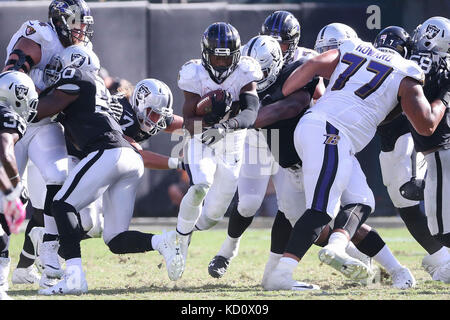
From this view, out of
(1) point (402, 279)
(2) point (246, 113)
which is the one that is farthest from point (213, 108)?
(1) point (402, 279)

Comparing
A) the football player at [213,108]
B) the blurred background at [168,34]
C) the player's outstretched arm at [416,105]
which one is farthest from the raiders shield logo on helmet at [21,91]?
the blurred background at [168,34]

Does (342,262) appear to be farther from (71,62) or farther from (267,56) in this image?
(71,62)

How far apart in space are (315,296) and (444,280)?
102cm

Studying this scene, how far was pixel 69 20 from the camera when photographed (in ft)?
17.4

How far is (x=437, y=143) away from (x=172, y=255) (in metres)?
1.74

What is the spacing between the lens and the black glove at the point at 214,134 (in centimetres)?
484

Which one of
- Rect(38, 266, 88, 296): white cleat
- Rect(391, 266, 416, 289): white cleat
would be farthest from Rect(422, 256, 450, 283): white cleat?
Rect(38, 266, 88, 296): white cleat

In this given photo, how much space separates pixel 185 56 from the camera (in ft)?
32.8

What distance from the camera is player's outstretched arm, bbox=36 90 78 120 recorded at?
15.2 feet

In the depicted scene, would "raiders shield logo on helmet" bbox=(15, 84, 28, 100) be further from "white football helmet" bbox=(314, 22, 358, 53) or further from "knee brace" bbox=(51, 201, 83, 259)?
"white football helmet" bbox=(314, 22, 358, 53)

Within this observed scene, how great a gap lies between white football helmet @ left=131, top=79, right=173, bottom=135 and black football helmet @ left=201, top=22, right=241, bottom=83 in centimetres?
40

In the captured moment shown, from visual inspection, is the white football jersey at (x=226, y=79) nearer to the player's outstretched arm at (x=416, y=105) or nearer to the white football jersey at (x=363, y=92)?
the white football jersey at (x=363, y=92)
